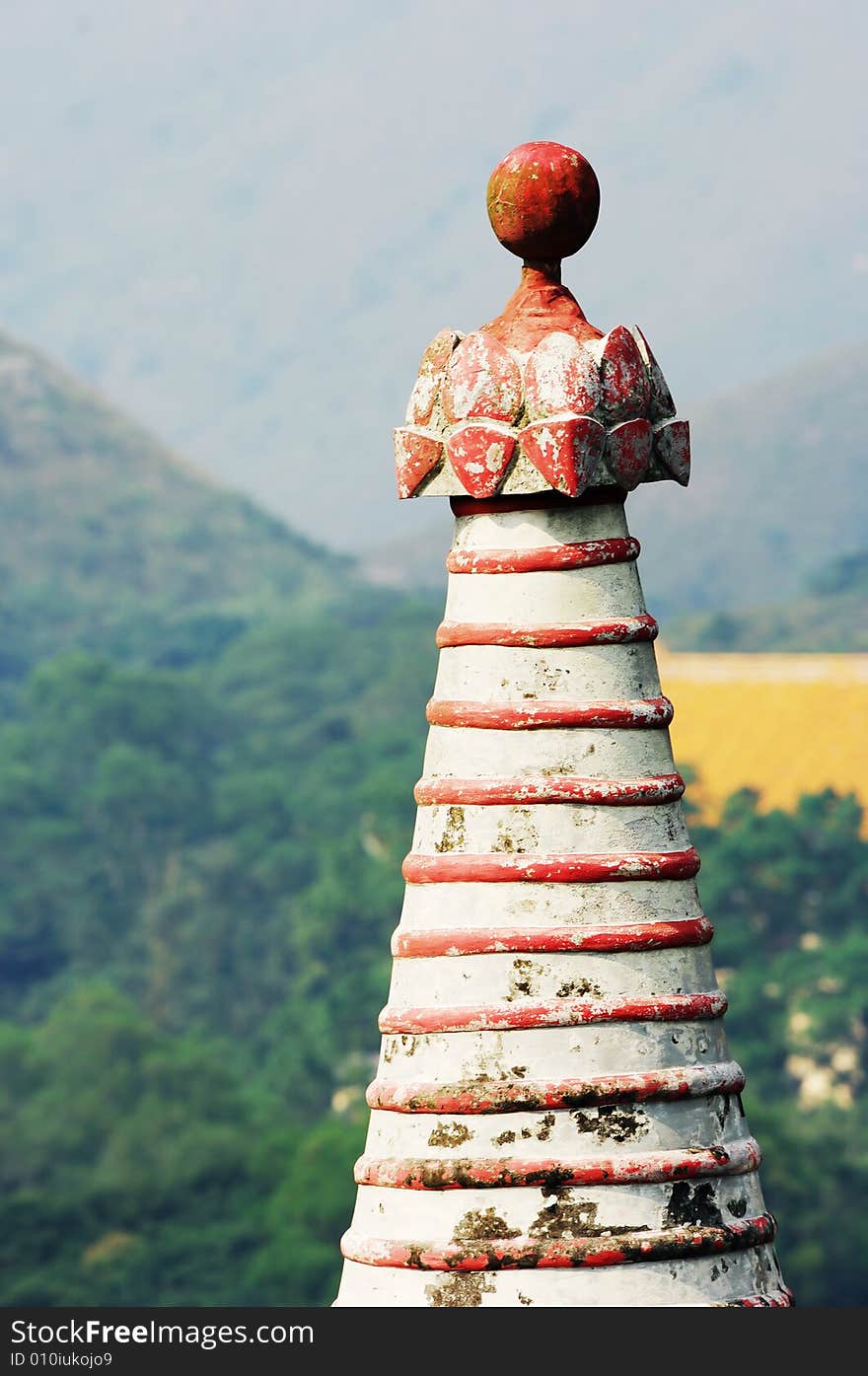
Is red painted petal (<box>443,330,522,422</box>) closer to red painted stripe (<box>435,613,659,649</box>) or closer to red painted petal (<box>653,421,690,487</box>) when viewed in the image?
red painted petal (<box>653,421,690,487</box>)

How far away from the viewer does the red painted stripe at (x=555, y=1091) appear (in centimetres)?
792

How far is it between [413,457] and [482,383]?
0.30 meters

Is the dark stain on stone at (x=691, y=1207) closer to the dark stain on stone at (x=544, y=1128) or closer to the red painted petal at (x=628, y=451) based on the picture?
the dark stain on stone at (x=544, y=1128)

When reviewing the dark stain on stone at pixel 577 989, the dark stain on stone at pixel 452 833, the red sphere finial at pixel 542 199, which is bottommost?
the dark stain on stone at pixel 577 989

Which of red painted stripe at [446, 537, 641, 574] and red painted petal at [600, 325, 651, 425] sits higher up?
red painted petal at [600, 325, 651, 425]

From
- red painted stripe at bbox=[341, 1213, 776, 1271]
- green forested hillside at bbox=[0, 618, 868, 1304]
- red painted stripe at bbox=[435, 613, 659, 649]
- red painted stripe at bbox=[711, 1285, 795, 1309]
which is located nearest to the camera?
red painted stripe at bbox=[341, 1213, 776, 1271]

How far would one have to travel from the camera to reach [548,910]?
26.5 ft

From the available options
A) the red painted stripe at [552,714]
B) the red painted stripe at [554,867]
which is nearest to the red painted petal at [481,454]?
the red painted stripe at [552,714]

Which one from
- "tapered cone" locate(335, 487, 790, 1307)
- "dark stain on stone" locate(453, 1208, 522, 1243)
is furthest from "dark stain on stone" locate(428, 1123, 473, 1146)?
"dark stain on stone" locate(453, 1208, 522, 1243)

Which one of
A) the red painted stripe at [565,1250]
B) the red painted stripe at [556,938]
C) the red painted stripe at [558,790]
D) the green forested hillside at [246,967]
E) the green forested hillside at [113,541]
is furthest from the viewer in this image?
the green forested hillside at [113,541]

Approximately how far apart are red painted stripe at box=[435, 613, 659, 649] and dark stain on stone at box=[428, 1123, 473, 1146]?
132cm

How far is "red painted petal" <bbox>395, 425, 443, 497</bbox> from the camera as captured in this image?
8.46 meters

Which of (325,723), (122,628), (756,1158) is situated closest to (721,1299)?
(756,1158)

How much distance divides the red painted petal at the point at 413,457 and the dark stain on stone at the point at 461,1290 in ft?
7.20
